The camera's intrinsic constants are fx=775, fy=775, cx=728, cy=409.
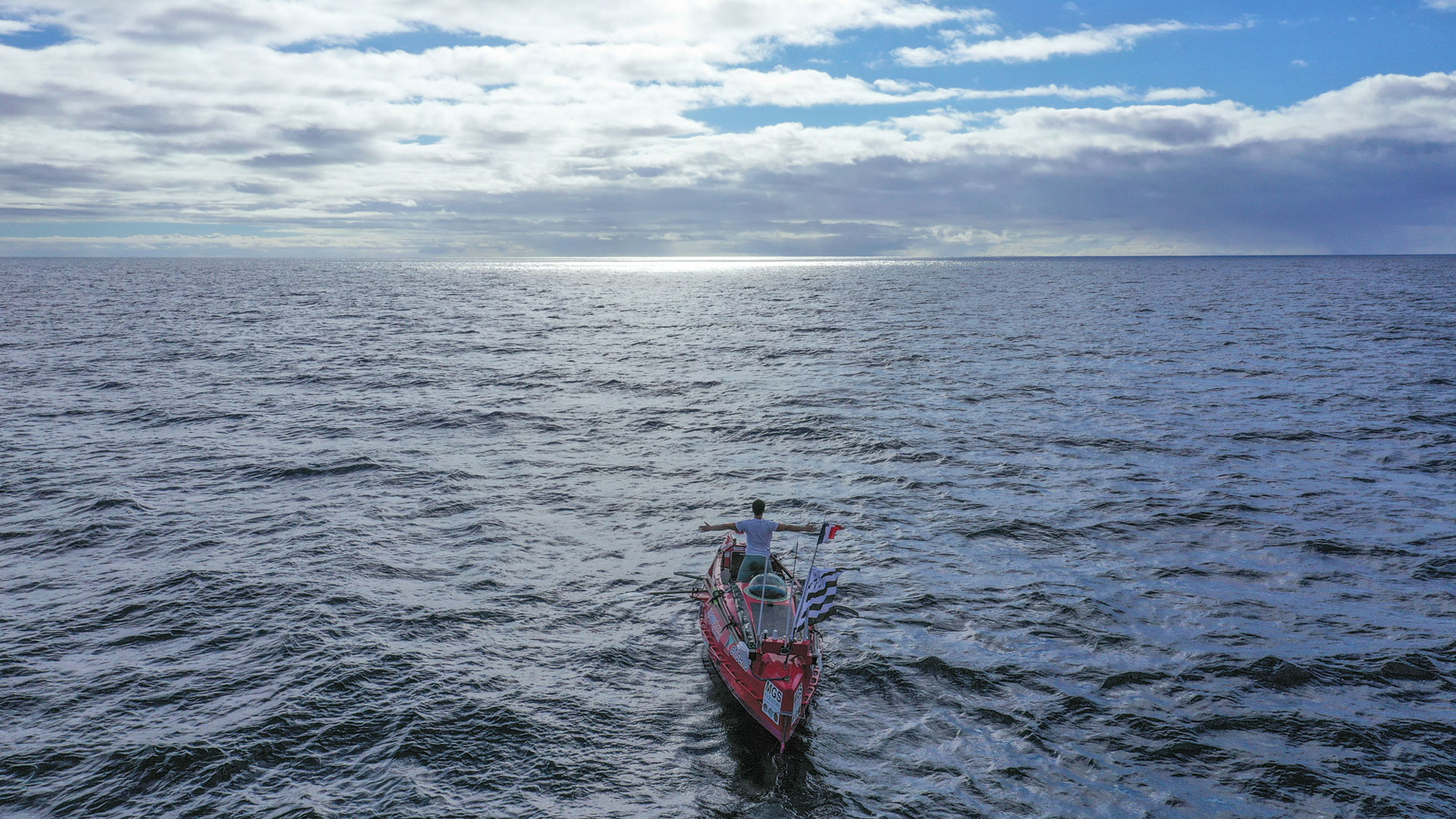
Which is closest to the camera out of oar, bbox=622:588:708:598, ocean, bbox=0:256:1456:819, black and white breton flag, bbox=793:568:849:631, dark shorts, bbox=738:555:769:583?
ocean, bbox=0:256:1456:819

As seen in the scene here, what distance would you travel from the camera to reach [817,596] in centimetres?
1677

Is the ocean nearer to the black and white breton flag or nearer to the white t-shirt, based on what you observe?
the black and white breton flag

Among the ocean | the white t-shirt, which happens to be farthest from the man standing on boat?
the ocean

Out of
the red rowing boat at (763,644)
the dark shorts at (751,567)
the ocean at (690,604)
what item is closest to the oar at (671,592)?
the ocean at (690,604)

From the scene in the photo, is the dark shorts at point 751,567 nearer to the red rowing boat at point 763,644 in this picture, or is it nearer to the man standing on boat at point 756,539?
the man standing on boat at point 756,539

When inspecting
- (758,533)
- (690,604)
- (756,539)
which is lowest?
(690,604)

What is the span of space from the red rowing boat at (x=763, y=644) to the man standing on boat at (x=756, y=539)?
38cm

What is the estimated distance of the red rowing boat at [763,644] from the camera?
15.2m

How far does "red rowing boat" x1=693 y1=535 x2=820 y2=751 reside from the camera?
15203 millimetres

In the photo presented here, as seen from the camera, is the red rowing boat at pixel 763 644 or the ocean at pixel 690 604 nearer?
the ocean at pixel 690 604

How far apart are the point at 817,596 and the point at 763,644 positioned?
64.5 inches

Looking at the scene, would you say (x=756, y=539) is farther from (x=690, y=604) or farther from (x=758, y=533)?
(x=690, y=604)

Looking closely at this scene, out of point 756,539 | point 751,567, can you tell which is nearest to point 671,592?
point 751,567

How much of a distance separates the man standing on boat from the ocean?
2.49 metres
